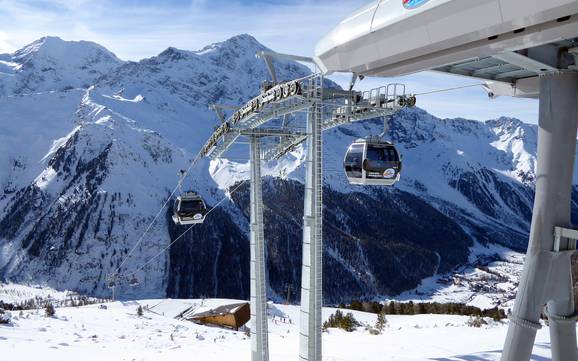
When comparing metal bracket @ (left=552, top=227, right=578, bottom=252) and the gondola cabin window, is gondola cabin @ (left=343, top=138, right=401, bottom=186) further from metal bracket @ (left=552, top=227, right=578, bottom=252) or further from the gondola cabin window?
metal bracket @ (left=552, top=227, right=578, bottom=252)

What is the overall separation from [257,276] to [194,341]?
33.7ft

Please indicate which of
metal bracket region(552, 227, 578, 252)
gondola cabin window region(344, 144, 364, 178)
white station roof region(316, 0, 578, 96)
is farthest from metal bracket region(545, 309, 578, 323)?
gondola cabin window region(344, 144, 364, 178)

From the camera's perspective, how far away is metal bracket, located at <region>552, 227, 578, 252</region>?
7.19 metres

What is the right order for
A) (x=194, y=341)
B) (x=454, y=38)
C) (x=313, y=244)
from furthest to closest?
(x=194, y=341), (x=313, y=244), (x=454, y=38)

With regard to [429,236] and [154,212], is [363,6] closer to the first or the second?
[154,212]

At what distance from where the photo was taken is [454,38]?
225 inches

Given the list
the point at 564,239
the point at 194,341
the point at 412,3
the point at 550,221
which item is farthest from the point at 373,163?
the point at 194,341

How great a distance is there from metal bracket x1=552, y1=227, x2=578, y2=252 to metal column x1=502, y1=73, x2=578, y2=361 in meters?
0.05

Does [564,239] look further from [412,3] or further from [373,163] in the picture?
[373,163]

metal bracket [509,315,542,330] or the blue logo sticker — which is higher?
the blue logo sticker

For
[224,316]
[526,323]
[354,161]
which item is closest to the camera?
[526,323]

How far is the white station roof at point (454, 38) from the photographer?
203 inches

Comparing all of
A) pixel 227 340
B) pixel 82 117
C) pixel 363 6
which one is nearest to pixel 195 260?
pixel 82 117

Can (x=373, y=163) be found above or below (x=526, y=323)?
above
